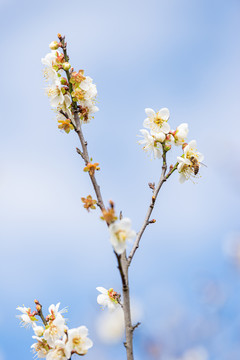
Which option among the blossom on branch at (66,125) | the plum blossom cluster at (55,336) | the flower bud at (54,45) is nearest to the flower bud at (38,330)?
the plum blossom cluster at (55,336)

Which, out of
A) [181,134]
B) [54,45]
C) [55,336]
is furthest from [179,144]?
[55,336]

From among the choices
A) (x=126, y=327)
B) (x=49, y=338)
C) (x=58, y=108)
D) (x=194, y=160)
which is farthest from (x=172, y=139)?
(x=49, y=338)

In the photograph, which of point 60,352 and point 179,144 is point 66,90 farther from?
point 60,352

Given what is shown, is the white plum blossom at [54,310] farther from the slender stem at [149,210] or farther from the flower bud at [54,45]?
the flower bud at [54,45]

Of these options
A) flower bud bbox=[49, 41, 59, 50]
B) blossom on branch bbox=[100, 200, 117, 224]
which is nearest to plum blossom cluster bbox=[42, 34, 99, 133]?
flower bud bbox=[49, 41, 59, 50]

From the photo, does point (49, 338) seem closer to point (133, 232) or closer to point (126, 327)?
point (126, 327)
